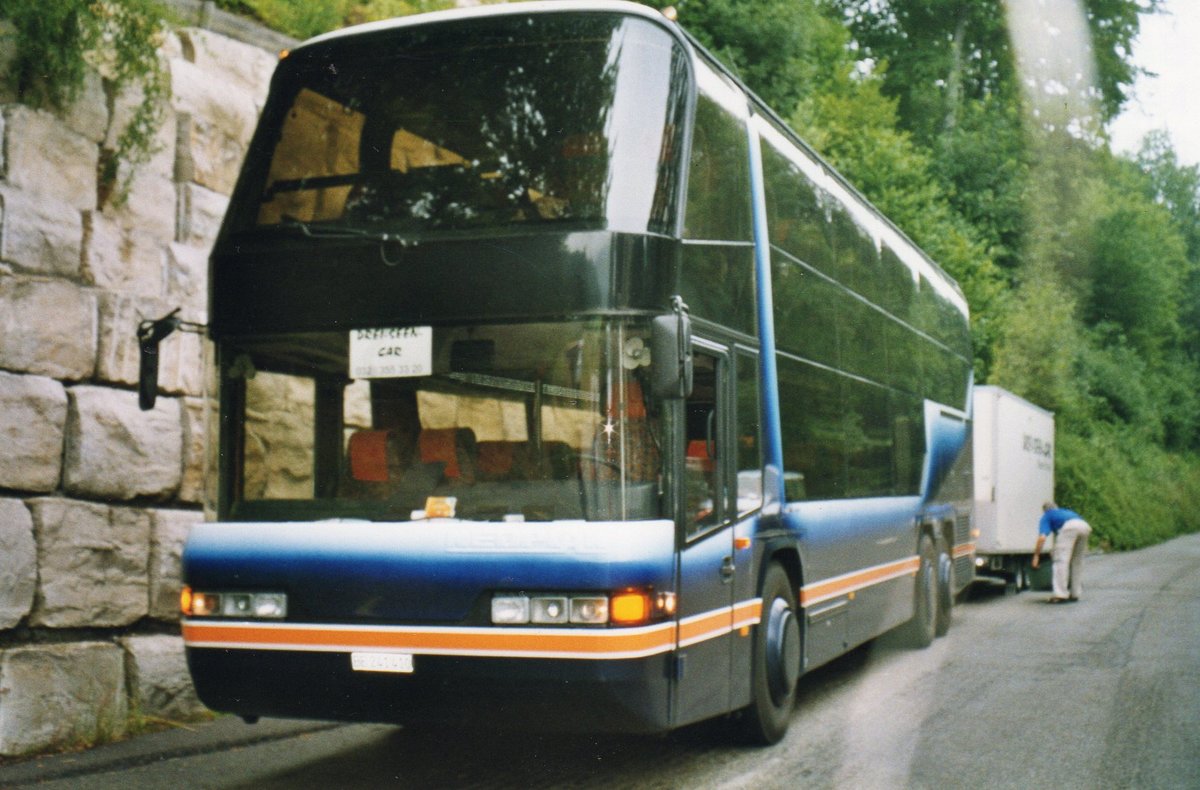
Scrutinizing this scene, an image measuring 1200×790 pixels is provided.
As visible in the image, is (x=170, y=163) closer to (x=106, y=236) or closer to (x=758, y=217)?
(x=106, y=236)

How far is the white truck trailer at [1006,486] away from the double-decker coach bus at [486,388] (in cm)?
1283

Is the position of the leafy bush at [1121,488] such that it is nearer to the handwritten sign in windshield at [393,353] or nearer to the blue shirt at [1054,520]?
the blue shirt at [1054,520]

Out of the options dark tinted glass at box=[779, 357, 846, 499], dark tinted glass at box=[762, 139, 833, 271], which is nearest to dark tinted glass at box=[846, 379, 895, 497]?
dark tinted glass at box=[779, 357, 846, 499]

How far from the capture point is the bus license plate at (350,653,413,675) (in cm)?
657

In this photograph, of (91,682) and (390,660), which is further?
(91,682)

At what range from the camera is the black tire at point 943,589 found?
1466 centimetres

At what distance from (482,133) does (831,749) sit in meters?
4.06

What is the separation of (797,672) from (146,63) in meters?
5.61

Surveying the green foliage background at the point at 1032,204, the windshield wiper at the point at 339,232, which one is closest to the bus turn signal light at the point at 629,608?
the windshield wiper at the point at 339,232

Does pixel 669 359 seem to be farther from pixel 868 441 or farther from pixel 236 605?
pixel 868 441

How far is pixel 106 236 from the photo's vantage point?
358 inches

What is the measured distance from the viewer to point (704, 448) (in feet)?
23.9

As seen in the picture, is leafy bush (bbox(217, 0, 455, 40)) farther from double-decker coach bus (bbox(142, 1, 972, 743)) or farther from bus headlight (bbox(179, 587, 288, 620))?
bus headlight (bbox(179, 587, 288, 620))

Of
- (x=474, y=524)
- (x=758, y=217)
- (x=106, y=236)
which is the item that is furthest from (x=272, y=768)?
(x=758, y=217)
